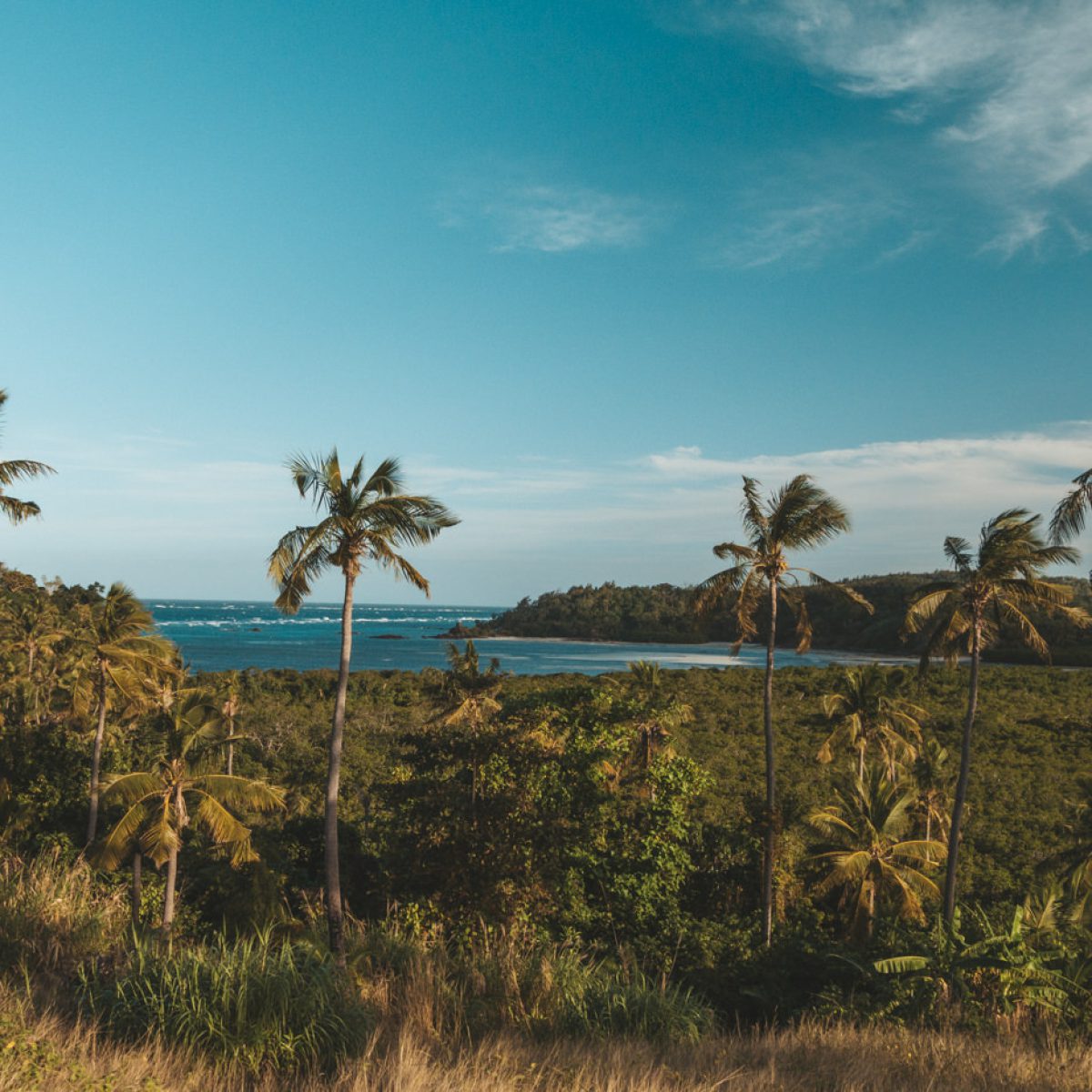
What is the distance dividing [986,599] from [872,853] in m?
9.20

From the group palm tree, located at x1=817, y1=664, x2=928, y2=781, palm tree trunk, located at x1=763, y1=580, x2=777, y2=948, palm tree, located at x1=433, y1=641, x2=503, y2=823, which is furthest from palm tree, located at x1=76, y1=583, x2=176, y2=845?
palm tree, located at x1=817, y1=664, x2=928, y2=781

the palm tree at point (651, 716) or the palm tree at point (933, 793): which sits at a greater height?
the palm tree at point (651, 716)

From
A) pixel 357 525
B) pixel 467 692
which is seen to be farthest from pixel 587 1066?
pixel 467 692

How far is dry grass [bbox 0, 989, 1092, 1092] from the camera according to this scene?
474cm

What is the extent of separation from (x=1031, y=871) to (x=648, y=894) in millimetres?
19072

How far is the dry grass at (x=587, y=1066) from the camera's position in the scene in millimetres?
4738

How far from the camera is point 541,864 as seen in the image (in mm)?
22578

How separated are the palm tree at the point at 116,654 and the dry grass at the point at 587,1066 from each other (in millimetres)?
27455

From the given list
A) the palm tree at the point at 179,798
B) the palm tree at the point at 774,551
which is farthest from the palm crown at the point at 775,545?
the palm tree at the point at 179,798

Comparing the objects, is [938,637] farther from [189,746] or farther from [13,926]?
[13,926]

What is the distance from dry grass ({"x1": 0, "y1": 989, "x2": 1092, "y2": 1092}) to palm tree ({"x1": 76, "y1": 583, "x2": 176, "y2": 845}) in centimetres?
2745

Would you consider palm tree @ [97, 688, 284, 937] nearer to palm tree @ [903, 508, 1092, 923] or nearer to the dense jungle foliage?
the dense jungle foliage

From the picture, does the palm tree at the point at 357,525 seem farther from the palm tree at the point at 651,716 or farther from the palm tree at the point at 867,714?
the palm tree at the point at 867,714

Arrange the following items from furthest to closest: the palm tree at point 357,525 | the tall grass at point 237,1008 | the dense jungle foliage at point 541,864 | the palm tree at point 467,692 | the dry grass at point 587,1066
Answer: the palm tree at point 467,692
the palm tree at point 357,525
the dense jungle foliage at point 541,864
the tall grass at point 237,1008
the dry grass at point 587,1066
